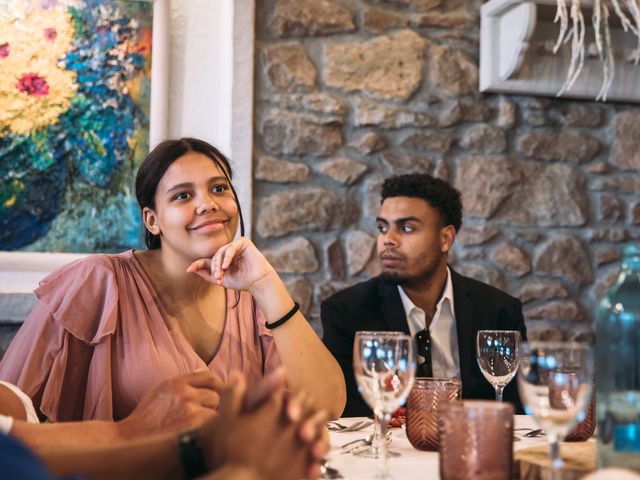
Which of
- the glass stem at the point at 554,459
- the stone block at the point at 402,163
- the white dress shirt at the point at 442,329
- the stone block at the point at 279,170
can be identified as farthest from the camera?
the stone block at the point at 402,163

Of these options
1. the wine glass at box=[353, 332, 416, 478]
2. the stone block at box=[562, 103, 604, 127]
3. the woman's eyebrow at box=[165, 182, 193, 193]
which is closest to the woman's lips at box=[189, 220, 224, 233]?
the woman's eyebrow at box=[165, 182, 193, 193]

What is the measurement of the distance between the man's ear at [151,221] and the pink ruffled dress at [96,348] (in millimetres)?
158

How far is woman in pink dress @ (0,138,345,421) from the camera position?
1876 millimetres

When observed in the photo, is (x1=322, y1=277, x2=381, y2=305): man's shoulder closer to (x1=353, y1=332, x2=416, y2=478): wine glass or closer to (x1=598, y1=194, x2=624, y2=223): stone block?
(x1=598, y1=194, x2=624, y2=223): stone block

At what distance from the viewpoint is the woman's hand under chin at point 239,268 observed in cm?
200

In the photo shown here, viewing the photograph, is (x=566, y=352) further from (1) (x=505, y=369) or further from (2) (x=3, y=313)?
(2) (x=3, y=313)

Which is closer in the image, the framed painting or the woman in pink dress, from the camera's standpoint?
the woman in pink dress

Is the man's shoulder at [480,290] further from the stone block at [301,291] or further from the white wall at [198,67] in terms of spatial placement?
the white wall at [198,67]

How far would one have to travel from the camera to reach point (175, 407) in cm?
127

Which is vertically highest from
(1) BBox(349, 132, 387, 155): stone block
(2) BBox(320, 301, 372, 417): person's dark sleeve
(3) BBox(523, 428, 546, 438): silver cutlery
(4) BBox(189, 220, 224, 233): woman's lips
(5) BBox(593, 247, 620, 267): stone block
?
(1) BBox(349, 132, 387, 155): stone block

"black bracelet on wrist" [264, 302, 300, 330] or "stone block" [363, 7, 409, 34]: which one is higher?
"stone block" [363, 7, 409, 34]

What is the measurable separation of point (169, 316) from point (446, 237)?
125 cm

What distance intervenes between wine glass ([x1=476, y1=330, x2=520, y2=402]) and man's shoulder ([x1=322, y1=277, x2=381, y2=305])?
3.68ft

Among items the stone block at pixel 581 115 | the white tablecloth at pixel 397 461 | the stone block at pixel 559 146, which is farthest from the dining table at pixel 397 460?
the stone block at pixel 581 115
